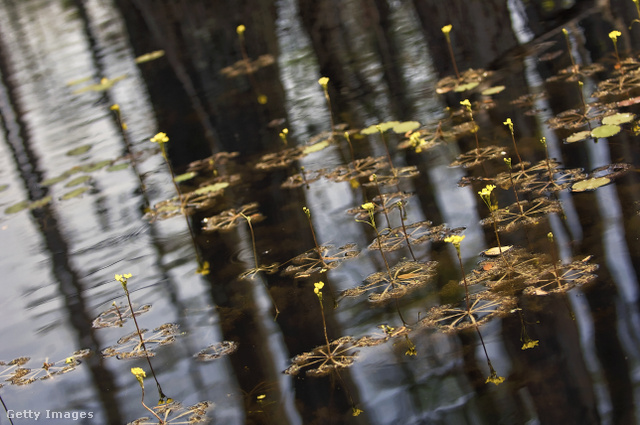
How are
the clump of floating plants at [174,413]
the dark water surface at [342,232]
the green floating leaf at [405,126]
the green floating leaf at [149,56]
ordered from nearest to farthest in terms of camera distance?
the dark water surface at [342,232]
the clump of floating plants at [174,413]
the green floating leaf at [405,126]
the green floating leaf at [149,56]

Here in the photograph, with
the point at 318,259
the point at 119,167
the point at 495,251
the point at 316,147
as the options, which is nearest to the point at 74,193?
the point at 119,167

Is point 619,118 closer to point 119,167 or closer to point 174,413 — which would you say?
point 174,413

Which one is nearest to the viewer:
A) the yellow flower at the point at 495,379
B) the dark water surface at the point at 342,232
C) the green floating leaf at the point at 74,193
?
the yellow flower at the point at 495,379

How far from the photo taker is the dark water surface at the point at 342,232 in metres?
1.95

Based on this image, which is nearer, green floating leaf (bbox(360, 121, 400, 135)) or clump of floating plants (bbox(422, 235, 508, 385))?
clump of floating plants (bbox(422, 235, 508, 385))

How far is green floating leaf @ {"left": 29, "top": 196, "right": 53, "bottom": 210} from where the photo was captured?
4184 millimetres

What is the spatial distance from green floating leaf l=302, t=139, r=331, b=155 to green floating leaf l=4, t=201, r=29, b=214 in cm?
162

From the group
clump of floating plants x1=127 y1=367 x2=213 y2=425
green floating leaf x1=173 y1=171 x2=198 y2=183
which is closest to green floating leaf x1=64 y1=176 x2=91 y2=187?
green floating leaf x1=173 y1=171 x2=198 y2=183

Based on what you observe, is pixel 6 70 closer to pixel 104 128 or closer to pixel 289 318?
pixel 104 128

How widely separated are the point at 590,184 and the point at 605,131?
0.44m

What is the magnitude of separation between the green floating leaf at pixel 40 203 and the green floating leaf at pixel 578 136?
9.00 feet

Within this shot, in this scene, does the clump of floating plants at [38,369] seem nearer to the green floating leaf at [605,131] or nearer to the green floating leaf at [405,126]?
the green floating leaf at [405,126]

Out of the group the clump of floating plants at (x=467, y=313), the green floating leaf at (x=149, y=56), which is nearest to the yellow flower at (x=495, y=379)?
the clump of floating plants at (x=467, y=313)

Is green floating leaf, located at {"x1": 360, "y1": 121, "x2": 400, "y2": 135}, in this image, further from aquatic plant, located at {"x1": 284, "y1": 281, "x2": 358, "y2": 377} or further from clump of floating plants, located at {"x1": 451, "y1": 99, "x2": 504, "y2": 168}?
aquatic plant, located at {"x1": 284, "y1": 281, "x2": 358, "y2": 377}
